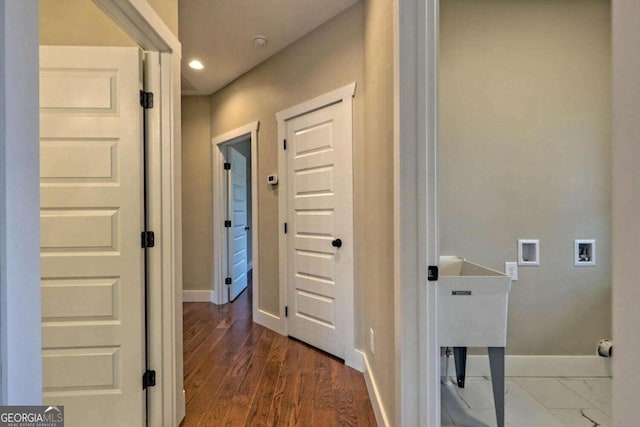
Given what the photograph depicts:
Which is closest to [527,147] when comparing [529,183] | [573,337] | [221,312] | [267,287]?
[529,183]

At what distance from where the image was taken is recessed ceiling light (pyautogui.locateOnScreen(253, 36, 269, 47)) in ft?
8.60

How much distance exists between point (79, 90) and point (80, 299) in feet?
3.33

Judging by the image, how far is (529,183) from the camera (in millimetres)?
2027

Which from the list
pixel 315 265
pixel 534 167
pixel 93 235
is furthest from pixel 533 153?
pixel 93 235

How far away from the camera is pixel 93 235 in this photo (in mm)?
1452

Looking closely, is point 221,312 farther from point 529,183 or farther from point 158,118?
point 529,183

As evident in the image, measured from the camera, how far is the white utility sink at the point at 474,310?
139 centimetres

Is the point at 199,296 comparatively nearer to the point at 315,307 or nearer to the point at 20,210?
the point at 315,307

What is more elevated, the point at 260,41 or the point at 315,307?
the point at 260,41

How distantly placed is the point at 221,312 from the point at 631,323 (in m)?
3.59

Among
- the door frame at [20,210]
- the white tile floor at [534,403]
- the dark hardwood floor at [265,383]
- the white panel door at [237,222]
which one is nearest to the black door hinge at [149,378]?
the dark hardwood floor at [265,383]

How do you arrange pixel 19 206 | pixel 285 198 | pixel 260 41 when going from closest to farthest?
1. pixel 19 206
2. pixel 260 41
3. pixel 285 198

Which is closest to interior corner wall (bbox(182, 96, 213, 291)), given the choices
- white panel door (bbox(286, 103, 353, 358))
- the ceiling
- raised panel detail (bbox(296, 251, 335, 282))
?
the ceiling

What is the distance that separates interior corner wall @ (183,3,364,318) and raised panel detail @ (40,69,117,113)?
150 centimetres
